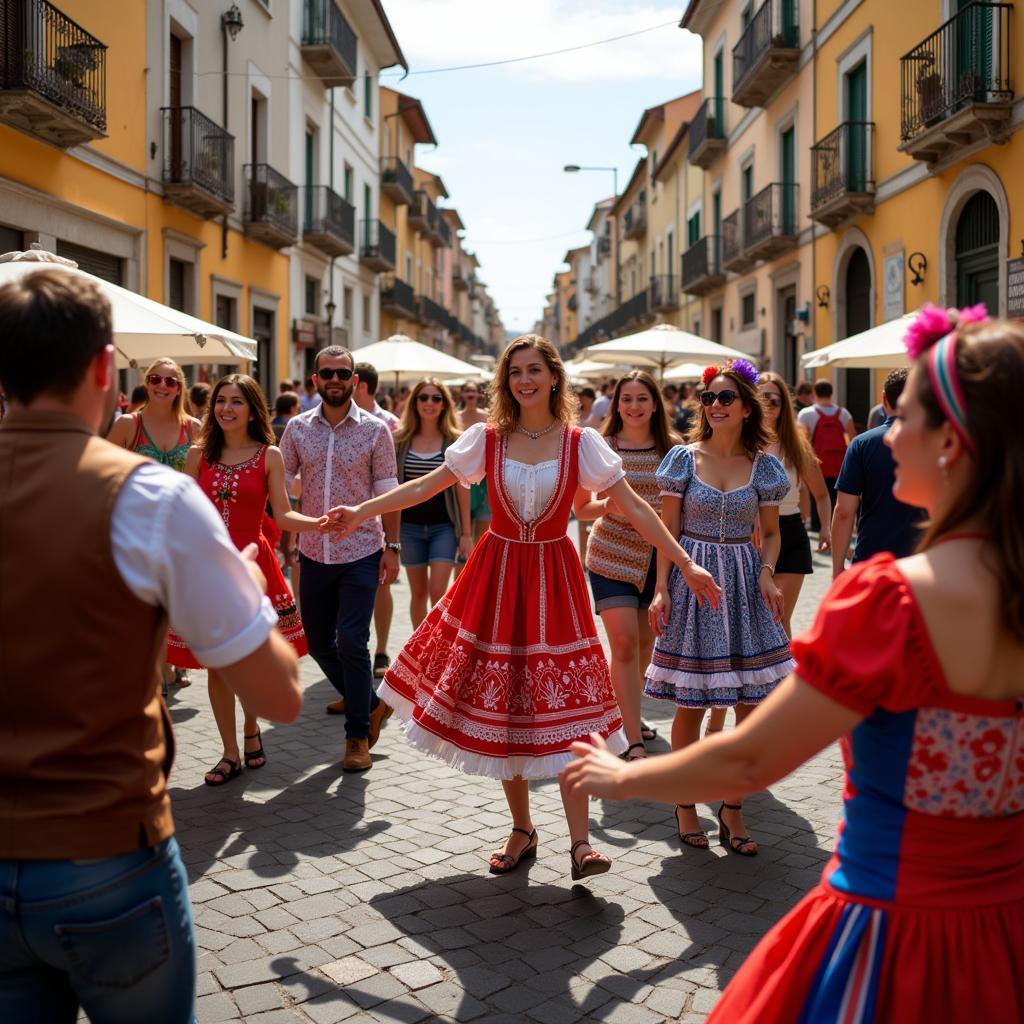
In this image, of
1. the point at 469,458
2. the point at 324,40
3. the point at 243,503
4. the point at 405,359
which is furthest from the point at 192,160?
the point at 469,458

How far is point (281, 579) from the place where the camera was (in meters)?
5.81

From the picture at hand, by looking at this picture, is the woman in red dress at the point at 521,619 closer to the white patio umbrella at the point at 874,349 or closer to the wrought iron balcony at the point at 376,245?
the white patio umbrella at the point at 874,349

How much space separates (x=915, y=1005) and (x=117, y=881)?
4.12ft

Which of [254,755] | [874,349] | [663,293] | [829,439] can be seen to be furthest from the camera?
[663,293]

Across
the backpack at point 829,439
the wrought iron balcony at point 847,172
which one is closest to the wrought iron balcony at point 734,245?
the wrought iron balcony at point 847,172

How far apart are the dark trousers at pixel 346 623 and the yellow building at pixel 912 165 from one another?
9177 mm

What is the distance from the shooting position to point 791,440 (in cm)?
695

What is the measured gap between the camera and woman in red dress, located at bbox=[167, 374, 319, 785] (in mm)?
5770

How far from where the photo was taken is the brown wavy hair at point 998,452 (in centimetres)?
173

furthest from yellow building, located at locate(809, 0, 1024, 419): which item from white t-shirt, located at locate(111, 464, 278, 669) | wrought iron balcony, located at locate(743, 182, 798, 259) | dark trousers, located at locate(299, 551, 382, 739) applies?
white t-shirt, located at locate(111, 464, 278, 669)

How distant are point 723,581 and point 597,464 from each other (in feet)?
2.96

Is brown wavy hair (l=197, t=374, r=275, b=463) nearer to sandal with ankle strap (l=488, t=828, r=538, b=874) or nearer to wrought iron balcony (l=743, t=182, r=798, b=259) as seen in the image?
sandal with ankle strap (l=488, t=828, r=538, b=874)

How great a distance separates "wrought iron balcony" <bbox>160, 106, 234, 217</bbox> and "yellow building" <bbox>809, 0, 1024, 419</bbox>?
9636mm

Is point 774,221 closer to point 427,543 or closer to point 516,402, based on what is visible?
point 427,543
